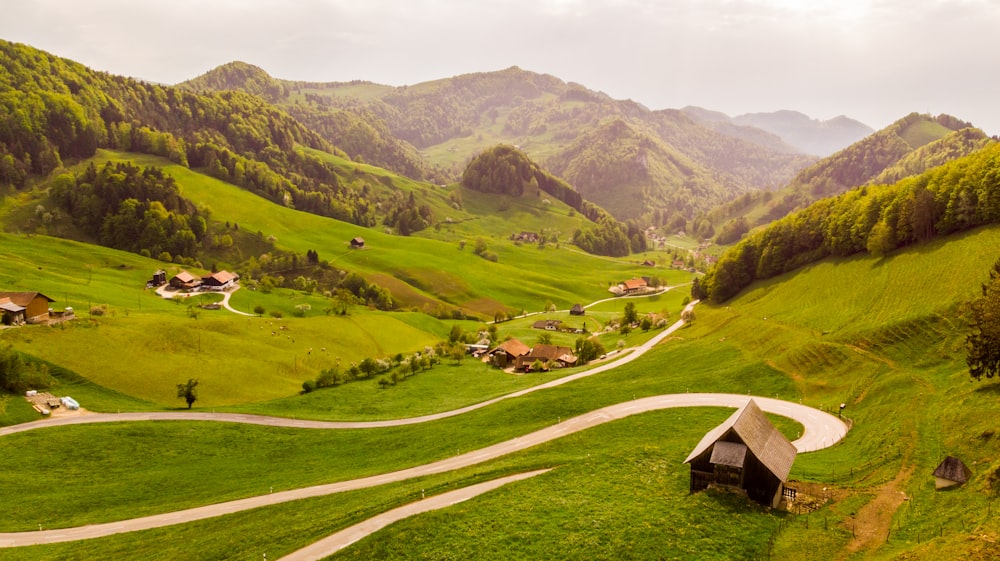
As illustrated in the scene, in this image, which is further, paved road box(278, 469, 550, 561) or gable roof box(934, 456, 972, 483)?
paved road box(278, 469, 550, 561)

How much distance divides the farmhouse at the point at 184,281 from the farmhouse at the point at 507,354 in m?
100

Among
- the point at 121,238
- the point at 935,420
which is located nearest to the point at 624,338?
the point at 935,420

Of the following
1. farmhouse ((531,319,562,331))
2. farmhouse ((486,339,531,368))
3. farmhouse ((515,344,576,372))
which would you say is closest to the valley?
farmhouse ((515,344,576,372))

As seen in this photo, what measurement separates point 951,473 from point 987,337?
60.0 ft

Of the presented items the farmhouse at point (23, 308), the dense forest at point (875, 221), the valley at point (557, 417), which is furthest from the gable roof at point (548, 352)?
the farmhouse at point (23, 308)

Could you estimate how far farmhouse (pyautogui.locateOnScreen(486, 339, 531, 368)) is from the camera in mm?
123938

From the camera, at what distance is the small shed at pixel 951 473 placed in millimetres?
37853

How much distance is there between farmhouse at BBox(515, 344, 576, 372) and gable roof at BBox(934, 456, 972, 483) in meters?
81.0

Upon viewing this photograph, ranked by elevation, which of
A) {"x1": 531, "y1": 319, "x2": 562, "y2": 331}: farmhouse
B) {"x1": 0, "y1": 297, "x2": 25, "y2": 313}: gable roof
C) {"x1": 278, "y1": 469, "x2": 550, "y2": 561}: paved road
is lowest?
{"x1": 531, "y1": 319, "x2": 562, "y2": 331}: farmhouse

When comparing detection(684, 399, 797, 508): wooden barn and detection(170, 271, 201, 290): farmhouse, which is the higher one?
detection(684, 399, 797, 508): wooden barn

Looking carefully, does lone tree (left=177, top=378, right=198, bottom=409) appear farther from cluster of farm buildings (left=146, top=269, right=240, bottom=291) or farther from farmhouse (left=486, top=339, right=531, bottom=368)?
cluster of farm buildings (left=146, top=269, right=240, bottom=291)

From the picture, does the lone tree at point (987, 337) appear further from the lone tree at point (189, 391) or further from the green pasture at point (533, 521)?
the lone tree at point (189, 391)

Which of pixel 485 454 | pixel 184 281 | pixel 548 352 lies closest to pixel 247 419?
pixel 485 454

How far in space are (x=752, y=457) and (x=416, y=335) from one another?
12065 cm
